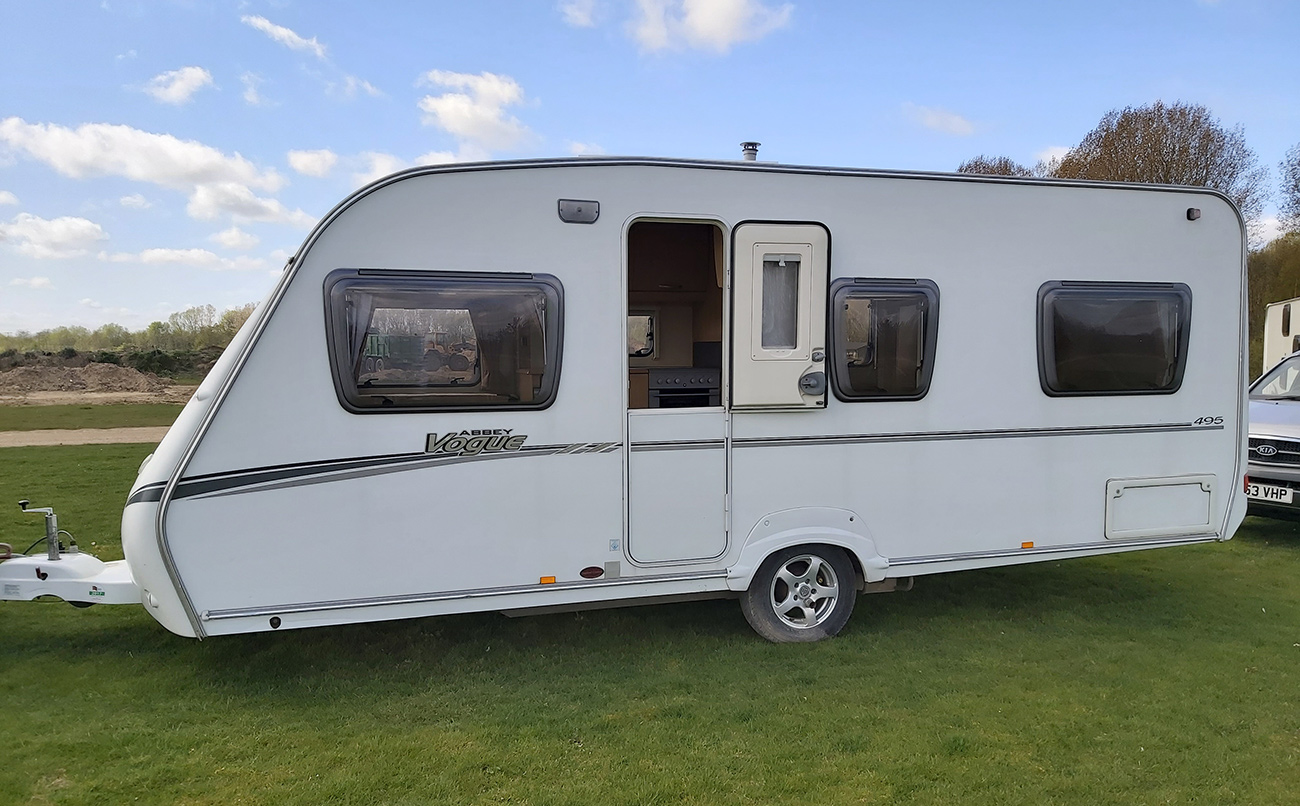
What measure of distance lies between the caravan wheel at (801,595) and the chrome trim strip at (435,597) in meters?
0.34

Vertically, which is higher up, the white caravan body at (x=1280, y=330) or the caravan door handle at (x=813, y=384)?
the white caravan body at (x=1280, y=330)

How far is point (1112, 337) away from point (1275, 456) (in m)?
3.63

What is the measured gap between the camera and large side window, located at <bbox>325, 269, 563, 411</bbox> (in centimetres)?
415

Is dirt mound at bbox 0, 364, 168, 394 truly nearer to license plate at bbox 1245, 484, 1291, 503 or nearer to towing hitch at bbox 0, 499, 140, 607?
towing hitch at bbox 0, 499, 140, 607

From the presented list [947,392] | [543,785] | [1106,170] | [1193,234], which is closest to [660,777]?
[543,785]

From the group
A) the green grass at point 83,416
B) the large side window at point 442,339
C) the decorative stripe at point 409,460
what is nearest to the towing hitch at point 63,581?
the decorative stripe at point 409,460

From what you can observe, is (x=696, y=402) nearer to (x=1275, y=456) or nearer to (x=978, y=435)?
(x=978, y=435)

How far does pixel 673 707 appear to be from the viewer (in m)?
4.21

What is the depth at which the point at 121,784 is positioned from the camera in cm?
347

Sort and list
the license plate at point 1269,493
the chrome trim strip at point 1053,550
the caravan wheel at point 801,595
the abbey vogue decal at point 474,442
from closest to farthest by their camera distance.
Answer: the abbey vogue decal at point 474,442 < the caravan wheel at point 801,595 < the chrome trim strip at point 1053,550 < the license plate at point 1269,493

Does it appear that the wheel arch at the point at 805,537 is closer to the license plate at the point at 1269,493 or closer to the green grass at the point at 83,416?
the license plate at the point at 1269,493

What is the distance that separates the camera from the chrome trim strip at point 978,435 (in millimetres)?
4742

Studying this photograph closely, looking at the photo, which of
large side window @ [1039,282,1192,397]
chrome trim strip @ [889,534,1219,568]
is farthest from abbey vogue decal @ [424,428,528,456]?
large side window @ [1039,282,1192,397]

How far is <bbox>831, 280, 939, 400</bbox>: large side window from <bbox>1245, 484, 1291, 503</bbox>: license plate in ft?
14.7
